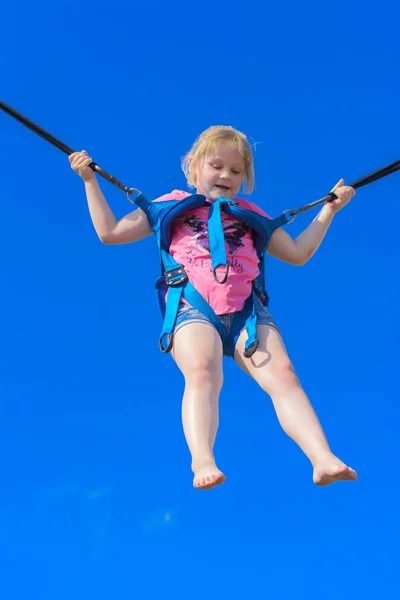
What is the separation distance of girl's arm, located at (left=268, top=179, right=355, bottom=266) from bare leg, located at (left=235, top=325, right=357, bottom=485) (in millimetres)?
887

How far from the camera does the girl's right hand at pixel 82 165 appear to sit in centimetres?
677

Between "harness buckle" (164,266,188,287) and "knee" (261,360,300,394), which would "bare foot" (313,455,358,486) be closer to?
"knee" (261,360,300,394)

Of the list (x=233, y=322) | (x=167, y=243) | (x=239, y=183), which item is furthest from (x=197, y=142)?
(x=233, y=322)

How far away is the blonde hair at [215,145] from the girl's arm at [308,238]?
50cm

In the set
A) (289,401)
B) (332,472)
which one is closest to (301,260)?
(289,401)

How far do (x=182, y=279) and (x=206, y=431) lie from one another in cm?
123

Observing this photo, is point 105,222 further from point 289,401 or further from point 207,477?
point 207,477

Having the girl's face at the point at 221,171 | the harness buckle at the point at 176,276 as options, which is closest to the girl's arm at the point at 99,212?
the harness buckle at the point at 176,276

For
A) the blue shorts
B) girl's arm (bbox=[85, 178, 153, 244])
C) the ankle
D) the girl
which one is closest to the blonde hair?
the girl

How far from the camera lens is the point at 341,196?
287 inches

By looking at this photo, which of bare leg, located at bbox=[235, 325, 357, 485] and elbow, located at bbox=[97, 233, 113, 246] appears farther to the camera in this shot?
elbow, located at bbox=[97, 233, 113, 246]

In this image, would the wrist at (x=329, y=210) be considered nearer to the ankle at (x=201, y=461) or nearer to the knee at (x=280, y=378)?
the knee at (x=280, y=378)

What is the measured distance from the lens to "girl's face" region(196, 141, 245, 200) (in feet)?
23.0

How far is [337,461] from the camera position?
18.6 ft
